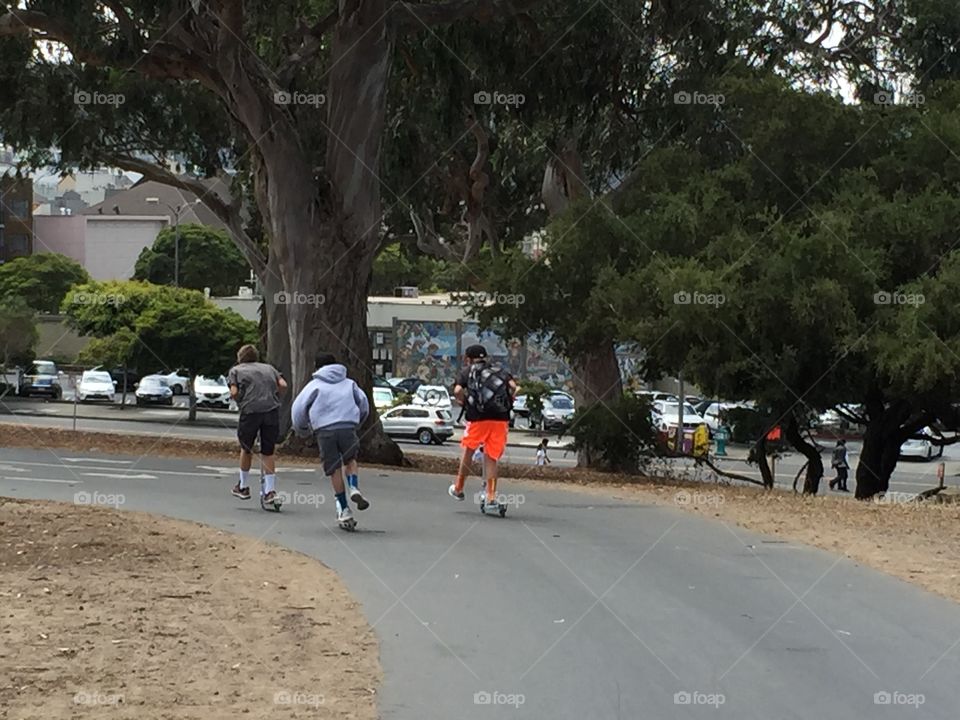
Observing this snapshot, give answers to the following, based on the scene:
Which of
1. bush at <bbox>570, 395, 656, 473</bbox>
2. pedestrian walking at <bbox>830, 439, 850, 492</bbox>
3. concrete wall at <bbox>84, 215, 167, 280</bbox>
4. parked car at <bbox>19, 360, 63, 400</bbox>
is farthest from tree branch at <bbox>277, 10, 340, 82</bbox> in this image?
concrete wall at <bbox>84, 215, 167, 280</bbox>

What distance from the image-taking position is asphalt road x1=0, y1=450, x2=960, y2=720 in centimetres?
757

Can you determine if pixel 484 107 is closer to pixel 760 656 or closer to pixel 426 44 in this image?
pixel 426 44

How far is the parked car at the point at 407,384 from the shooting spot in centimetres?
7094

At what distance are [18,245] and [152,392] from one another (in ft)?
171

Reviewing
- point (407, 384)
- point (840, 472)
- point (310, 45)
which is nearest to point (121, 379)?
point (407, 384)

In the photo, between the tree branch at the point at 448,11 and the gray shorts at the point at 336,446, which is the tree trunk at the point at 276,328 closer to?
the tree branch at the point at 448,11

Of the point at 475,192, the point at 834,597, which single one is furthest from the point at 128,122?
the point at 834,597

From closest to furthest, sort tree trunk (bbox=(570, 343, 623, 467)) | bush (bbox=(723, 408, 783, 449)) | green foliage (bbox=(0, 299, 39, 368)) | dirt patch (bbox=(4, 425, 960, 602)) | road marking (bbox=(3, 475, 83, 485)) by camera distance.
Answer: dirt patch (bbox=(4, 425, 960, 602)), road marking (bbox=(3, 475, 83, 485)), bush (bbox=(723, 408, 783, 449)), tree trunk (bbox=(570, 343, 623, 467)), green foliage (bbox=(0, 299, 39, 368))

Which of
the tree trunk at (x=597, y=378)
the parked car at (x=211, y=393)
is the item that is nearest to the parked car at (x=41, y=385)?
the parked car at (x=211, y=393)

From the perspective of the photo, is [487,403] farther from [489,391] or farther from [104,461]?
[104,461]

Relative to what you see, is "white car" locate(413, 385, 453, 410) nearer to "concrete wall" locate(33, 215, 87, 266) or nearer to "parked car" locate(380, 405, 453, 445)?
"parked car" locate(380, 405, 453, 445)

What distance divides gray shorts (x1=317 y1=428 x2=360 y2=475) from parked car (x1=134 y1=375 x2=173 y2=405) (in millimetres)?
53943

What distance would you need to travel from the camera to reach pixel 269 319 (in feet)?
109

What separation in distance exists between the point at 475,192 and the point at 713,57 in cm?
780
